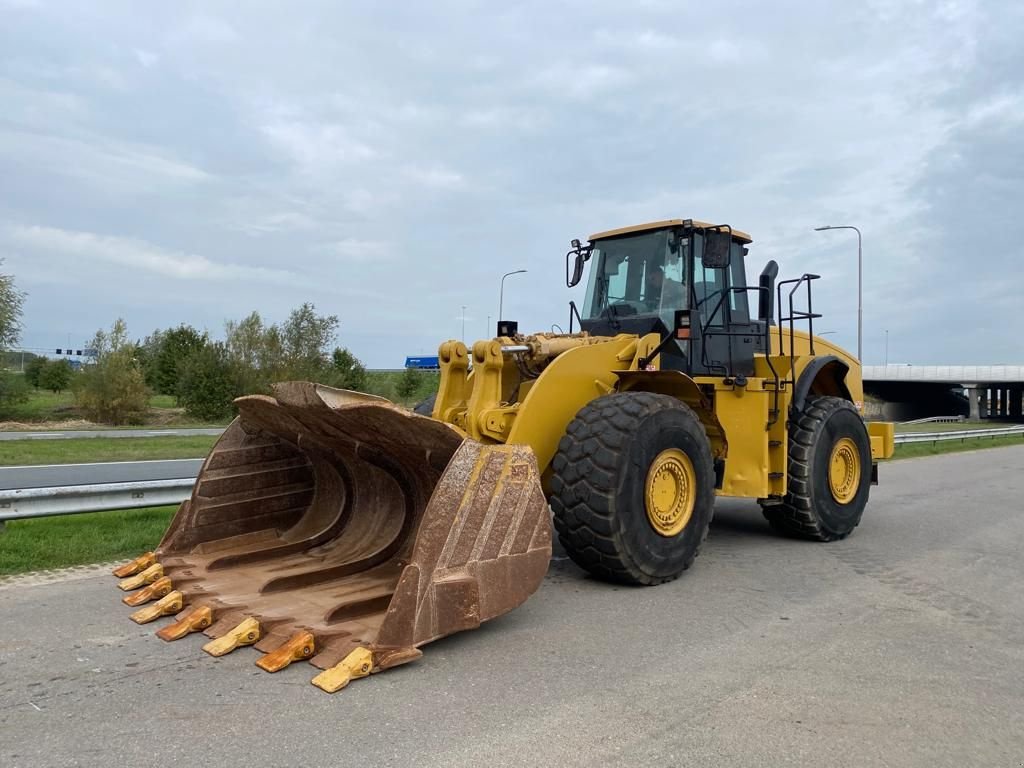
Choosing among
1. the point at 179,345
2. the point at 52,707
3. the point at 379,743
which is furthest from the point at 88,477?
the point at 179,345

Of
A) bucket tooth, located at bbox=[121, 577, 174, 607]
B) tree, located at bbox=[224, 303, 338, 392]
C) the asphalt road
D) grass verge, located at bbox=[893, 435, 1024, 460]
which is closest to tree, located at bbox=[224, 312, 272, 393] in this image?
tree, located at bbox=[224, 303, 338, 392]

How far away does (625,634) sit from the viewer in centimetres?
466

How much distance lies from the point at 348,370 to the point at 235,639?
29534 mm

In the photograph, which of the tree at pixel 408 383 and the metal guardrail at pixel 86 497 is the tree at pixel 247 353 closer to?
the tree at pixel 408 383

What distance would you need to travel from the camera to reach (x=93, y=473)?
1385 centimetres

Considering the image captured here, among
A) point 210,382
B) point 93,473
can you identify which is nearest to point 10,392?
point 210,382

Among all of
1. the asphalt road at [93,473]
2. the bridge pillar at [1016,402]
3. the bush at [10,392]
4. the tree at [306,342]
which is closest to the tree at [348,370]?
the tree at [306,342]

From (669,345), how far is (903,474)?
10.5 meters

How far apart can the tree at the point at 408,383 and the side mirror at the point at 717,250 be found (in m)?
31.0

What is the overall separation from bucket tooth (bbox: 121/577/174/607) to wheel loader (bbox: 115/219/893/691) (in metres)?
0.01

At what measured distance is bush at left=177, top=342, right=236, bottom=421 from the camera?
30203 millimetres

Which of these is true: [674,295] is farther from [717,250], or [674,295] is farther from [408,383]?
[408,383]

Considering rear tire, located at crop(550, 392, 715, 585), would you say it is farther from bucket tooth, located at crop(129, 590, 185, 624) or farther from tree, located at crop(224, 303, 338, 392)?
tree, located at crop(224, 303, 338, 392)

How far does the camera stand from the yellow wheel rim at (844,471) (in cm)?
787
